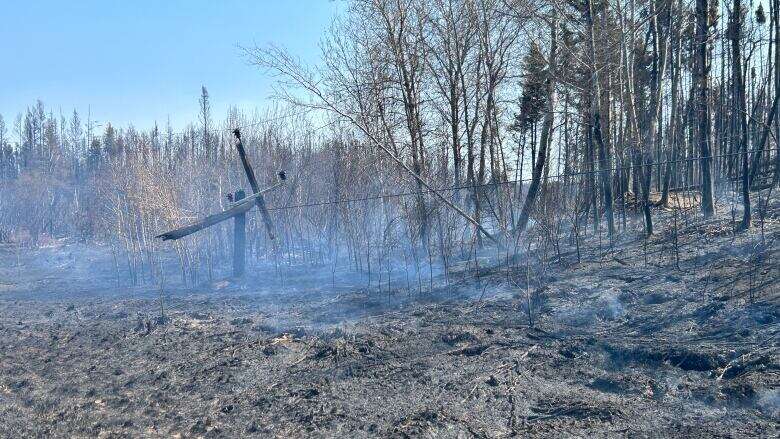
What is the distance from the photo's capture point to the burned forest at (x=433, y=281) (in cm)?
553

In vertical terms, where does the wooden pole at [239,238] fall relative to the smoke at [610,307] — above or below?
above

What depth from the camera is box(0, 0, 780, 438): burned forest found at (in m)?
5.53

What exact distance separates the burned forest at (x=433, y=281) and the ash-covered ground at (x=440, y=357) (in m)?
0.03

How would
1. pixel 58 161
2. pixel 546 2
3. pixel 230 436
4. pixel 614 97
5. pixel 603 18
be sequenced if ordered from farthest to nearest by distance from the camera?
1. pixel 58 161
2. pixel 614 97
3. pixel 603 18
4. pixel 546 2
5. pixel 230 436

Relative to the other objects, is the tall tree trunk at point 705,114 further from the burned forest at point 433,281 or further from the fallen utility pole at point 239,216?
the fallen utility pole at point 239,216

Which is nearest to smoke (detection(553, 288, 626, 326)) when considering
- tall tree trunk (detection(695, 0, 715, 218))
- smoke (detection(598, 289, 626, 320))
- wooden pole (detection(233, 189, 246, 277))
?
smoke (detection(598, 289, 626, 320))

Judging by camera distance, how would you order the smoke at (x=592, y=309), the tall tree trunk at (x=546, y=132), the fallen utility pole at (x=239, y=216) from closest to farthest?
the smoke at (x=592, y=309), the fallen utility pole at (x=239, y=216), the tall tree trunk at (x=546, y=132)

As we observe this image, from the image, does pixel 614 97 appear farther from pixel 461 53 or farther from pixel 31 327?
pixel 31 327

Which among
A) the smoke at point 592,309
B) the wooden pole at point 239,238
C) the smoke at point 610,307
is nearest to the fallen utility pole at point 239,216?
the wooden pole at point 239,238

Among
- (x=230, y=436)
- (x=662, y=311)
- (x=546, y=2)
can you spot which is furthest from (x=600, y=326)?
(x=546, y=2)

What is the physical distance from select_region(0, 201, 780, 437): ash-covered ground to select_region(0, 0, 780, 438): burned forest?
0.03 meters

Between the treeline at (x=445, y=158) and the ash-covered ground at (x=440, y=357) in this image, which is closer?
the ash-covered ground at (x=440, y=357)

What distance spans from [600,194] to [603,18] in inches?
153

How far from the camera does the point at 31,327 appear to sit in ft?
32.0
